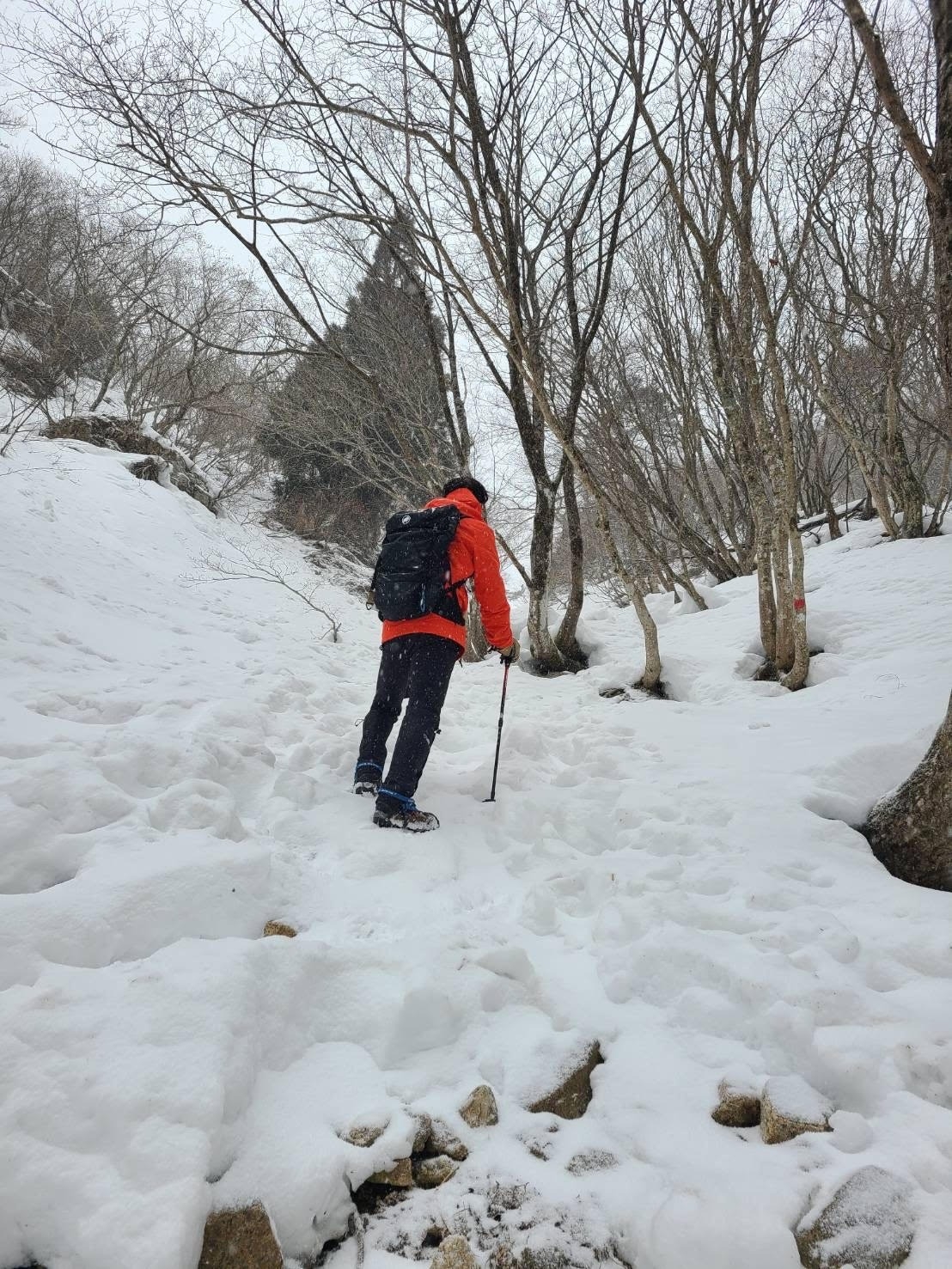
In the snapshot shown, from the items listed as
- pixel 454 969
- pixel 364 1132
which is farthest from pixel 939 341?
pixel 364 1132

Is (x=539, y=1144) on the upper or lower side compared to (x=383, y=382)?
lower

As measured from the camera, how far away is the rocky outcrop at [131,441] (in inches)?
490

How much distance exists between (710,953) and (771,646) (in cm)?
380

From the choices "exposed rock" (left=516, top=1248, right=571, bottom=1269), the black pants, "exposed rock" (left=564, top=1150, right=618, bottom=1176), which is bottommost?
"exposed rock" (left=516, top=1248, right=571, bottom=1269)

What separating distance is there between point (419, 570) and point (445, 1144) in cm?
241

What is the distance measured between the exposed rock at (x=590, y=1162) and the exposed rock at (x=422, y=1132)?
0.27 metres

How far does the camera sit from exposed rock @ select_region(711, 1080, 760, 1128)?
149cm

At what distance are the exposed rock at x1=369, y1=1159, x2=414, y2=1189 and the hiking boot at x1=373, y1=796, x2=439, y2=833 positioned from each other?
5.03 feet

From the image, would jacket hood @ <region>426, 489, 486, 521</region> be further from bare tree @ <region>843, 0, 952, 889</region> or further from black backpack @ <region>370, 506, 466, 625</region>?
bare tree @ <region>843, 0, 952, 889</region>

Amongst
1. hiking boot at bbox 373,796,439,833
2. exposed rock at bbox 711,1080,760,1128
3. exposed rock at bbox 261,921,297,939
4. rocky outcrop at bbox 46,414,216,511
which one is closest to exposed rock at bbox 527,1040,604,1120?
exposed rock at bbox 711,1080,760,1128

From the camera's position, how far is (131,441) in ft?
43.2

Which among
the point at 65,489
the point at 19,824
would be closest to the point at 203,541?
the point at 65,489

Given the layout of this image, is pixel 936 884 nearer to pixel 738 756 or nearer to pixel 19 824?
pixel 738 756

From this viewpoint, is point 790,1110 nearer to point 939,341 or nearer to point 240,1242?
point 240,1242
